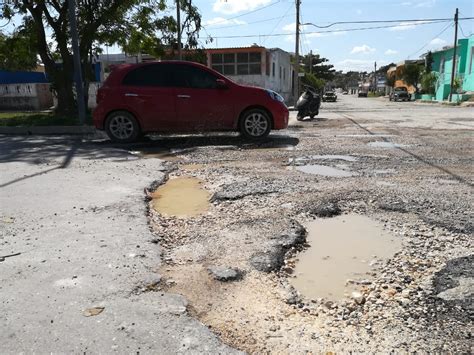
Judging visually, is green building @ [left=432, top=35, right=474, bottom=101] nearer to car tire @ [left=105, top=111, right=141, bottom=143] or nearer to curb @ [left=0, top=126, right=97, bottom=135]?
curb @ [left=0, top=126, right=97, bottom=135]

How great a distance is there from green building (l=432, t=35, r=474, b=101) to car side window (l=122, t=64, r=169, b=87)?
108ft

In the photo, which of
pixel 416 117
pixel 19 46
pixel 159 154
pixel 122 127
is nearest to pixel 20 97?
pixel 19 46

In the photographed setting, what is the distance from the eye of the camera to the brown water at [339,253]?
3.16 meters

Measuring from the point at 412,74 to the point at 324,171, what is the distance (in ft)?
177

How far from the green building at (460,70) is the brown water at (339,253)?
3625 centimetres

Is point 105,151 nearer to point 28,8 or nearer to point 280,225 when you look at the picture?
point 280,225

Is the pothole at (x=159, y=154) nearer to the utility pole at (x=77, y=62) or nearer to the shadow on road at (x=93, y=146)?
the shadow on road at (x=93, y=146)

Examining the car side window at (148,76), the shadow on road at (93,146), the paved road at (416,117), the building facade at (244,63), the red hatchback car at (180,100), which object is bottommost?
the paved road at (416,117)

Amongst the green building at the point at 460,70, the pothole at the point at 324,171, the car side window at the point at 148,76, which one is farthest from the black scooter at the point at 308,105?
the green building at the point at 460,70

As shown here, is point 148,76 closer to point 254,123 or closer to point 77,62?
point 254,123

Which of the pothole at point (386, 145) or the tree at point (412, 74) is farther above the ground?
the tree at point (412, 74)

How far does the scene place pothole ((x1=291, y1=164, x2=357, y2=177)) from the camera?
6.37 meters

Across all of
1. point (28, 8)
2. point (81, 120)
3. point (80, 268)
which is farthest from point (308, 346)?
point (28, 8)

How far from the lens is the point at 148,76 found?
963 cm
